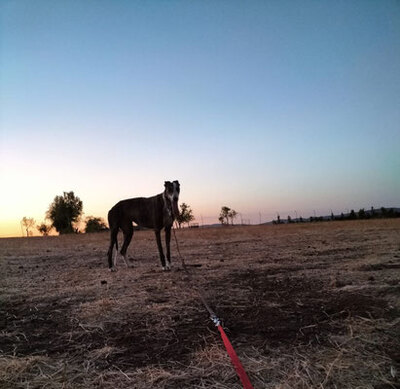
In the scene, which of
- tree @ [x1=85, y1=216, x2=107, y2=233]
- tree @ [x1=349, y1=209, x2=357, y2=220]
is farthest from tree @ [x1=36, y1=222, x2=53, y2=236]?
tree @ [x1=349, y1=209, x2=357, y2=220]

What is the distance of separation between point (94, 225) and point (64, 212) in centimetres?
2036

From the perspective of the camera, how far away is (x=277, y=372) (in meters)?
2.81

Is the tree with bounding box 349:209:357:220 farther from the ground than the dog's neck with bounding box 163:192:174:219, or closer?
closer

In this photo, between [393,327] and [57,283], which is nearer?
[393,327]

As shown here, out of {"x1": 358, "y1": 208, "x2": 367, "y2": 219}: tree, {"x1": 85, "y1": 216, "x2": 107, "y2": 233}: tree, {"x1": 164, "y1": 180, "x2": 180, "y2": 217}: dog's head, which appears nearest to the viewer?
{"x1": 164, "y1": 180, "x2": 180, "y2": 217}: dog's head

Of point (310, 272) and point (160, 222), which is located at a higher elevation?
point (160, 222)

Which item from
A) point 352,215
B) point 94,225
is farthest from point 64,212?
point 352,215

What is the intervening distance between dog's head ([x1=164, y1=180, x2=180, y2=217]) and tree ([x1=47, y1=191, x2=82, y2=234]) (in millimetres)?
85140

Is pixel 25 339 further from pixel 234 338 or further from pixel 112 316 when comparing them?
pixel 234 338

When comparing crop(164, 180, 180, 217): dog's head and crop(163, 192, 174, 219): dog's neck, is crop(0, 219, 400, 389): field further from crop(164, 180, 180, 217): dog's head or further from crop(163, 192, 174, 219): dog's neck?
crop(163, 192, 174, 219): dog's neck

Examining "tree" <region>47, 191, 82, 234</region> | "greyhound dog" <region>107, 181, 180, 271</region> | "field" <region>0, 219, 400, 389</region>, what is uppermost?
"tree" <region>47, 191, 82, 234</region>

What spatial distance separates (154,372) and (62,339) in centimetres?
177

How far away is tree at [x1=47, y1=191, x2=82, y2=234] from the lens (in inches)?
3474

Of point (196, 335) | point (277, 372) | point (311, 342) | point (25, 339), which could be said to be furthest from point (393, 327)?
point (25, 339)
